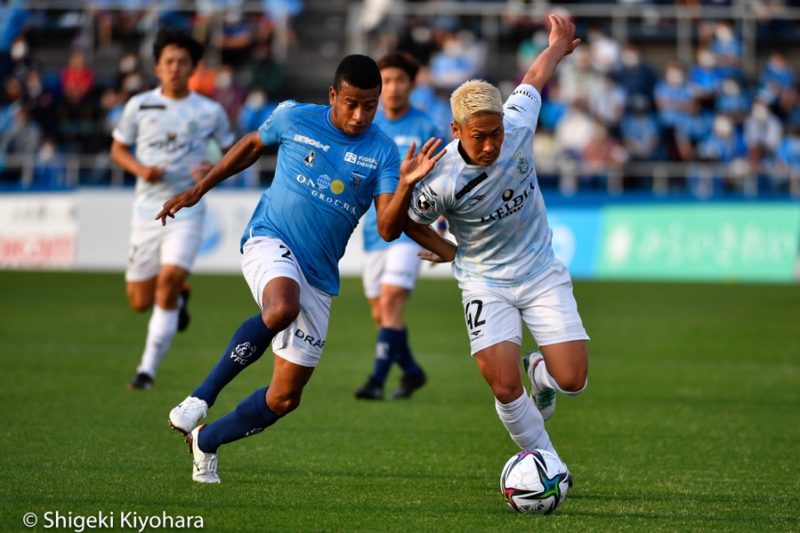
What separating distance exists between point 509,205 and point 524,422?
124 centimetres

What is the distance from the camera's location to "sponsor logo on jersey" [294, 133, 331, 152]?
7.43 meters

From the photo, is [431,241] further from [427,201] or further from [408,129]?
[408,129]

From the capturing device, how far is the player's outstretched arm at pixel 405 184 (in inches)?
265

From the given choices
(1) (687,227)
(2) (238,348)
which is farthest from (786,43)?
(2) (238,348)

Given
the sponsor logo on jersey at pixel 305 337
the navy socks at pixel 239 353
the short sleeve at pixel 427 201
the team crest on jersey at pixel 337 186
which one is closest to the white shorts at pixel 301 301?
the sponsor logo on jersey at pixel 305 337

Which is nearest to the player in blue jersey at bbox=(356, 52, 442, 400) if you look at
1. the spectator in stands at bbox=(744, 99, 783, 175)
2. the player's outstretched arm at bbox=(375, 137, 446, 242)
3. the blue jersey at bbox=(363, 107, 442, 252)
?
the blue jersey at bbox=(363, 107, 442, 252)

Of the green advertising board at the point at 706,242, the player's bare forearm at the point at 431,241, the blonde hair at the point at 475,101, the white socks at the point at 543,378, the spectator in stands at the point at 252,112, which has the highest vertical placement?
the blonde hair at the point at 475,101

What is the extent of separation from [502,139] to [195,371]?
6657 mm

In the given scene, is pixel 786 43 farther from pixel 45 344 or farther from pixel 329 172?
pixel 329 172

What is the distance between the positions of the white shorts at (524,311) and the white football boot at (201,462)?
1.63 meters

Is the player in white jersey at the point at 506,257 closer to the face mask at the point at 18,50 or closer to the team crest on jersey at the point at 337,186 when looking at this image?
the team crest on jersey at the point at 337,186

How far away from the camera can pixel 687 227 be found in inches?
917

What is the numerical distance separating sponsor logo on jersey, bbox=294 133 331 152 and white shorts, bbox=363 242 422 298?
13.3 ft

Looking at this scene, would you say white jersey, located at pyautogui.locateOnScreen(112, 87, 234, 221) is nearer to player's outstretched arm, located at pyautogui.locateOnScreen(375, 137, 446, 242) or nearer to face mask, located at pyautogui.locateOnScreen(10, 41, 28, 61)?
player's outstretched arm, located at pyautogui.locateOnScreen(375, 137, 446, 242)
